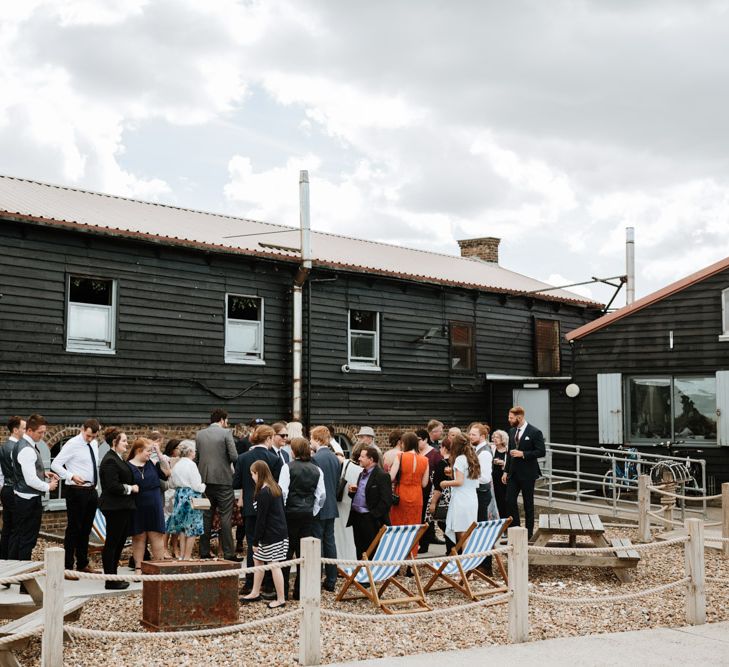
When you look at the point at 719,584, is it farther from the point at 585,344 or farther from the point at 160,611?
the point at 585,344

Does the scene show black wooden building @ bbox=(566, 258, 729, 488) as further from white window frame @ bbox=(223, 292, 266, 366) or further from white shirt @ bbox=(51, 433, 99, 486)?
white shirt @ bbox=(51, 433, 99, 486)

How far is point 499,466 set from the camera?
43.7 ft

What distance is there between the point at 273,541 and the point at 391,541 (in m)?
1.18

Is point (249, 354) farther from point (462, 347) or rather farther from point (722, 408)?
point (722, 408)

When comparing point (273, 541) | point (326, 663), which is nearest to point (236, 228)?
point (273, 541)

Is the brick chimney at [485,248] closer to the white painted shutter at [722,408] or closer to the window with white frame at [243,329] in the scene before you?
the white painted shutter at [722,408]

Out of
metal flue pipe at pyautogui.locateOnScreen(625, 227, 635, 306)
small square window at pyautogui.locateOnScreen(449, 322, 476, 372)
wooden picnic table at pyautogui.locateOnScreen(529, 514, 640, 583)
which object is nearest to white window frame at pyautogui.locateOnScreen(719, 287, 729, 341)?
small square window at pyautogui.locateOnScreen(449, 322, 476, 372)

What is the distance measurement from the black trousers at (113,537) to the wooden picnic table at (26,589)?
1185 mm

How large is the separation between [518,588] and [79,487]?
506 centimetres

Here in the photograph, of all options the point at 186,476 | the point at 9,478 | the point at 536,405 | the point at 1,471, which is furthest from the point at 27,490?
the point at 536,405

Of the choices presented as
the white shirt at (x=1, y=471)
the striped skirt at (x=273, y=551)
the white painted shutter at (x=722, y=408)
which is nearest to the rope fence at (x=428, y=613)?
the striped skirt at (x=273, y=551)

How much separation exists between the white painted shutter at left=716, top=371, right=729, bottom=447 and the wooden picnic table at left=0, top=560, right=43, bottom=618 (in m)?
14.6

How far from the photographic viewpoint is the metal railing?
17.0m

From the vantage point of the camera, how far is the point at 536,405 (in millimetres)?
23391
